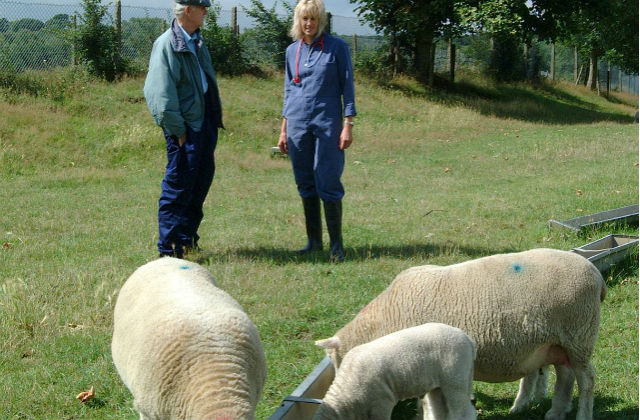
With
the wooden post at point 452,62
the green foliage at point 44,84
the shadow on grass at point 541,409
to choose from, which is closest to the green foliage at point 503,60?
the wooden post at point 452,62

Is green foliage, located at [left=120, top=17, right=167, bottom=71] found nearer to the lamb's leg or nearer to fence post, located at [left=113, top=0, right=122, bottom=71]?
fence post, located at [left=113, top=0, right=122, bottom=71]

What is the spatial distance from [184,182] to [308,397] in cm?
352

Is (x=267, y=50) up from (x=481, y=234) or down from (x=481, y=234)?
up

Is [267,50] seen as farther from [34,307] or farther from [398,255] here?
[34,307]

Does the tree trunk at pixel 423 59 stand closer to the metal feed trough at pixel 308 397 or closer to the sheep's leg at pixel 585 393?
the sheep's leg at pixel 585 393

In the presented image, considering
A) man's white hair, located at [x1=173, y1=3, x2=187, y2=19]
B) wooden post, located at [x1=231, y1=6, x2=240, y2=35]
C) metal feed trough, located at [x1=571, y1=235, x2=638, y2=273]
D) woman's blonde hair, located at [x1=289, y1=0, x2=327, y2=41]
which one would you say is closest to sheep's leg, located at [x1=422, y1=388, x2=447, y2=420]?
metal feed trough, located at [x1=571, y1=235, x2=638, y2=273]

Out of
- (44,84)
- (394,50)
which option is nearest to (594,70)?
(394,50)

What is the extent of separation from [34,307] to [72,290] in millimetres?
653

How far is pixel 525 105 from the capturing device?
23.8 meters

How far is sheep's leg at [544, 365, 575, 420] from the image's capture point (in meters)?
3.78

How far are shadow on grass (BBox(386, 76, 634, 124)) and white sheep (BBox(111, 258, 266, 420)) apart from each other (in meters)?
19.4

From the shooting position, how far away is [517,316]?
12.1 ft

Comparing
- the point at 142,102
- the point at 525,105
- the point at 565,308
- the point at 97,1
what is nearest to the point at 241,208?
the point at 565,308

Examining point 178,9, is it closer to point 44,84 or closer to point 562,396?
point 562,396
